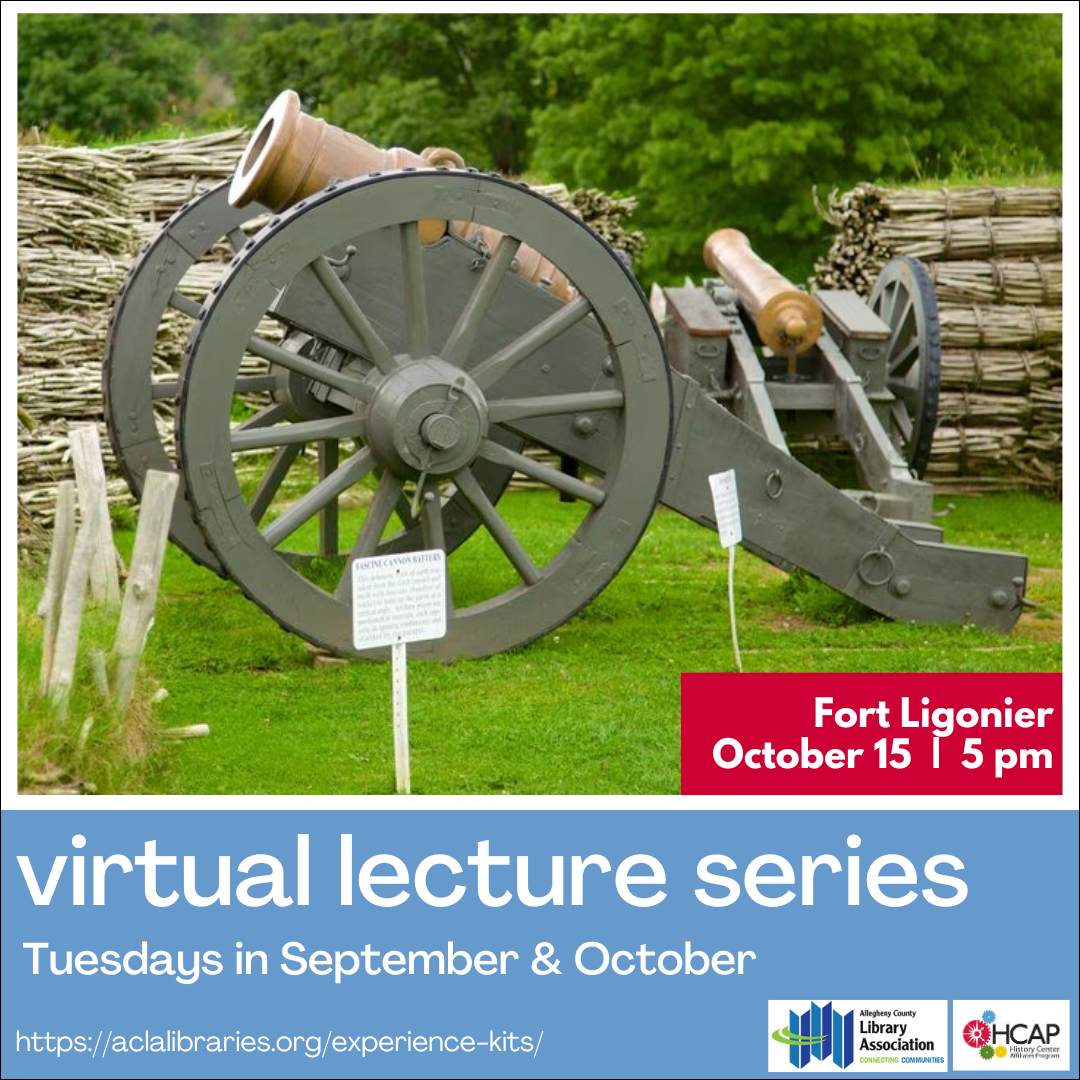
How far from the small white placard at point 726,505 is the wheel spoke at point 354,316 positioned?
148 cm

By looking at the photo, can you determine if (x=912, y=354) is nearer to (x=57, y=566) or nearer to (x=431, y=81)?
(x=57, y=566)

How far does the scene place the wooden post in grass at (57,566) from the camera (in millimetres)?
5395

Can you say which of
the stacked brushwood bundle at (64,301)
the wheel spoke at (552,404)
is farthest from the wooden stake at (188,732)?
the stacked brushwood bundle at (64,301)

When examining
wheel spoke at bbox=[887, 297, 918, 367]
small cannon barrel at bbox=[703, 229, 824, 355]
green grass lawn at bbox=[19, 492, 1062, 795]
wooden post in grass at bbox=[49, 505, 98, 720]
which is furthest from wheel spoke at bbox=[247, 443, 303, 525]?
wheel spoke at bbox=[887, 297, 918, 367]

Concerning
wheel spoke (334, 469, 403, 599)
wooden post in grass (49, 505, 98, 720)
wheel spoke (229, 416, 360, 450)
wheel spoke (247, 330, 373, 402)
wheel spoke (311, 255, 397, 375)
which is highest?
wheel spoke (311, 255, 397, 375)

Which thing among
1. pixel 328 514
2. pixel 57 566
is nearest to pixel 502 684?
pixel 328 514

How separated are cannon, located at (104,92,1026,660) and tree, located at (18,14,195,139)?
22859 mm

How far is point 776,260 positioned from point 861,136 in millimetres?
1898

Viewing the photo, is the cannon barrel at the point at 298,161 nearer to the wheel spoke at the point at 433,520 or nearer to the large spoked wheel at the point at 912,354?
the wheel spoke at the point at 433,520

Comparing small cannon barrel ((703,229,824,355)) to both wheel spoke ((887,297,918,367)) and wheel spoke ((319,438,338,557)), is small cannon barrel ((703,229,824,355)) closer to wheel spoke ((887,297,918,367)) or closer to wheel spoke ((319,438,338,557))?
wheel spoke ((887,297,918,367))

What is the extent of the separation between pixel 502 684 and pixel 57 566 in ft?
6.65

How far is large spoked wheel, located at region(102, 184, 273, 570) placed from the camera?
8.13 meters

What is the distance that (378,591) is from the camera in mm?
5629

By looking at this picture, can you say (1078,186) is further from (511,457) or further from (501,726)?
(501,726)
